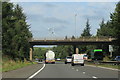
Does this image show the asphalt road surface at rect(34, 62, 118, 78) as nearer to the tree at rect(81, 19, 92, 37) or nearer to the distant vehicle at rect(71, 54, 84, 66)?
the distant vehicle at rect(71, 54, 84, 66)

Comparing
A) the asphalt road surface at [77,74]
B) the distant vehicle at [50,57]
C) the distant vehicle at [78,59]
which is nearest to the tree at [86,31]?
the distant vehicle at [50,57]

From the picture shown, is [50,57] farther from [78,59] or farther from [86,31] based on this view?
[86,31]

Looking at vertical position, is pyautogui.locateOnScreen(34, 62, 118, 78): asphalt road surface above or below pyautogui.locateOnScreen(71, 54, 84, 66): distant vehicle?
below

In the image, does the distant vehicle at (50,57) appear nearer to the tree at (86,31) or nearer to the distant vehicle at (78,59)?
the distant vehicle at (78,59)

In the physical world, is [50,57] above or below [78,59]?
above

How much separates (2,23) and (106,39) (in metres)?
35.7

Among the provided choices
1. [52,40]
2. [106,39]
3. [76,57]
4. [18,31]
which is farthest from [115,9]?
[76,57]

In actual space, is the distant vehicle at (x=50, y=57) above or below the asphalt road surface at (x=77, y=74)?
above

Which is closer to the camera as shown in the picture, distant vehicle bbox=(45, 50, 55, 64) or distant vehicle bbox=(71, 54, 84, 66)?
distant vehicle bbox=(71, 54, 84, 66)

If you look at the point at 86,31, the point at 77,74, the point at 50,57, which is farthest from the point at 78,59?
the point at 86,31

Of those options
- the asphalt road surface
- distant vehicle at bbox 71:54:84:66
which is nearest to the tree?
distant vehicle at bbox 71:54:84:66

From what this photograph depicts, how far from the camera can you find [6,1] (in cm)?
7350

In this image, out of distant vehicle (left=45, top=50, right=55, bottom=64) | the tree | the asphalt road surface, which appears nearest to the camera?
the asphalt road surface

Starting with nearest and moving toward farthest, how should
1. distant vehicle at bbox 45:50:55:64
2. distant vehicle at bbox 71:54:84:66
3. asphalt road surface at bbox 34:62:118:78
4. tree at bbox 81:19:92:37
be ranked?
asphalt road surface at bbox 34:62:118:78
distant vehicle at bbox 71:54:84:66
distant vehicle at bbox 45:50:55:64
tree at bbox 81:19:92:37
